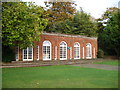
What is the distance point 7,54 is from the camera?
58.3ft

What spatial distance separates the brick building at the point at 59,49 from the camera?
1988 centimetres

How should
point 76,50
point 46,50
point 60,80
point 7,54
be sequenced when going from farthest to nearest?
point 76,50
point 46,50
point 7,54
point 60,80

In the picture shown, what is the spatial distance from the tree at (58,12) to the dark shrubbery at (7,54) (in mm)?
13038

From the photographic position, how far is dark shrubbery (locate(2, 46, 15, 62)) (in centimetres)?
1745

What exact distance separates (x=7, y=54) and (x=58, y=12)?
16.4m

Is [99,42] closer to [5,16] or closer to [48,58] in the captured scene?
[48,58]

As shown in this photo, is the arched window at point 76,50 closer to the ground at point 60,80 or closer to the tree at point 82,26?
the tree at point 82,26

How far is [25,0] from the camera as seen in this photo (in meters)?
17.1

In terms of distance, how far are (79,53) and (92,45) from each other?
2.95 m

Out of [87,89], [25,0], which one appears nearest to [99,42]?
[25,0]

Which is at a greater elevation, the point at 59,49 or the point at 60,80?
the point at 59,49

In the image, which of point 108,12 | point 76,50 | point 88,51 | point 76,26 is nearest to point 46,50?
point 76,50

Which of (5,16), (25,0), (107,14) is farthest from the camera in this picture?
(107,14)

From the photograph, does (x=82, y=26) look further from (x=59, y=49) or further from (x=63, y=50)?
(x=59, y=49)
